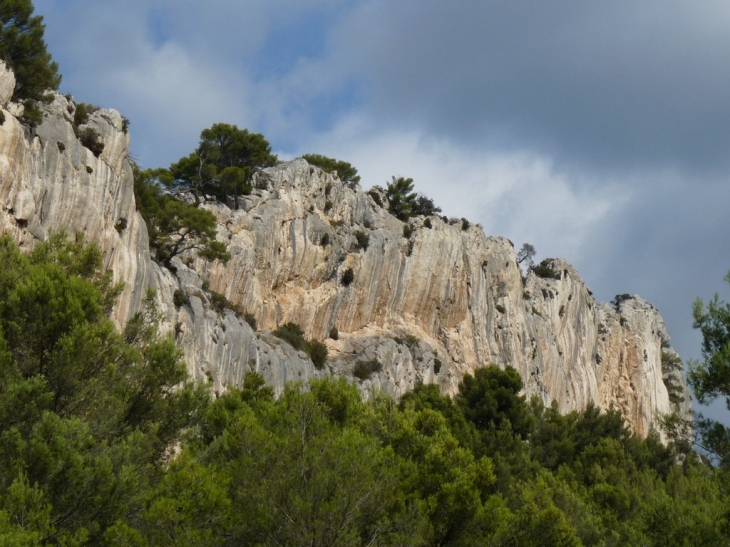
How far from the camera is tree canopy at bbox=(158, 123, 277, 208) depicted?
46.6 metres

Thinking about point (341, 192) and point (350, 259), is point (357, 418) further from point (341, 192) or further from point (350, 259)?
point (341, 192)

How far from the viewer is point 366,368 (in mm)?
43500

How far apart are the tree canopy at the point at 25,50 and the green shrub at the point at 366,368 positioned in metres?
20.9

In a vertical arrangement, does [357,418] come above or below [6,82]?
below

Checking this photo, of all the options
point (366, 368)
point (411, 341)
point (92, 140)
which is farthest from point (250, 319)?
point (92, 140)

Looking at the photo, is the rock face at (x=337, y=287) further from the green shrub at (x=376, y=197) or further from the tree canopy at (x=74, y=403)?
the tree canopy at (x=74, y=403)

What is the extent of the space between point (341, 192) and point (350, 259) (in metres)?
5.30

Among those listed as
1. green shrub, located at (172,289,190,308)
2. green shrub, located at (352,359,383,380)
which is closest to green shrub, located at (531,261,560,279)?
green shrub, located at (352,359,383,380)

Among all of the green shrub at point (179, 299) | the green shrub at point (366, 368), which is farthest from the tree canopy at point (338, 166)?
the green shrub at point (179, 299)

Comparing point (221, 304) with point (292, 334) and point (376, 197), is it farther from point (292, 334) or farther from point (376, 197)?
point (376, 197)

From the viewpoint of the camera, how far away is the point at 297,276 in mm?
45125

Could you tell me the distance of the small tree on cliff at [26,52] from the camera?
26578 millimetres

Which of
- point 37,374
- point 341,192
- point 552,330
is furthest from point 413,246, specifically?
point 37,374

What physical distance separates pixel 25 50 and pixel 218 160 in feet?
78.7
